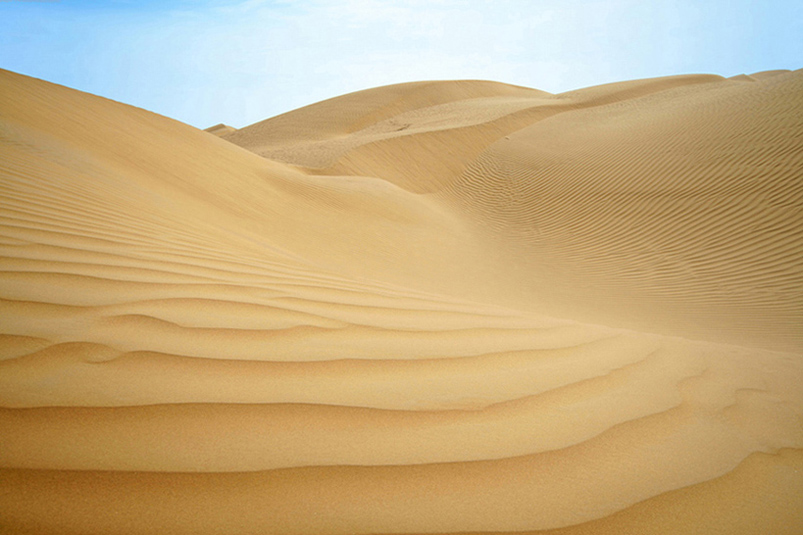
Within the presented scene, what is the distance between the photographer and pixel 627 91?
90.7 feet

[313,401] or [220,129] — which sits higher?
[220,129]

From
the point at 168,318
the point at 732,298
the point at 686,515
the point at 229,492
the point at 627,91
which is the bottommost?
the point at 686,515

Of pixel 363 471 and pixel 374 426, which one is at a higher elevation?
pixel 374 426

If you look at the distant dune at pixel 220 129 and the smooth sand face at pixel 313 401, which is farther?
the distant dune at pixel 220 129

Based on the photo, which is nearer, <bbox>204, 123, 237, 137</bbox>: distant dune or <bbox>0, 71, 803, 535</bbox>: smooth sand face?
<bbox>0, 71, 803, 535</bbox>: smooth sand face

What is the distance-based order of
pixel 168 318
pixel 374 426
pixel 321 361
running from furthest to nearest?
pixel 168 318, pixel 321 361, pixel 374 426

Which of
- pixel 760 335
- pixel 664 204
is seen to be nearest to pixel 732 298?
pixel 760 335

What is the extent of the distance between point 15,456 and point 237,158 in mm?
9535

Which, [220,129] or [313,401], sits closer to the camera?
[313,401]

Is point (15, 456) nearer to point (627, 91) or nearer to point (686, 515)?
point (686, 515)

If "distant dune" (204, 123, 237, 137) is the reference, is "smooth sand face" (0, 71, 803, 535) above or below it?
below

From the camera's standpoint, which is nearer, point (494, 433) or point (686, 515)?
point (686, 515)

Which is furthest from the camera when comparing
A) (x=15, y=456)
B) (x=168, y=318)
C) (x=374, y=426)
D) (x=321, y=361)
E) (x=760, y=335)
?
(x=760, y=335)

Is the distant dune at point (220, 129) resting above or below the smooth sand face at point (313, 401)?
above
